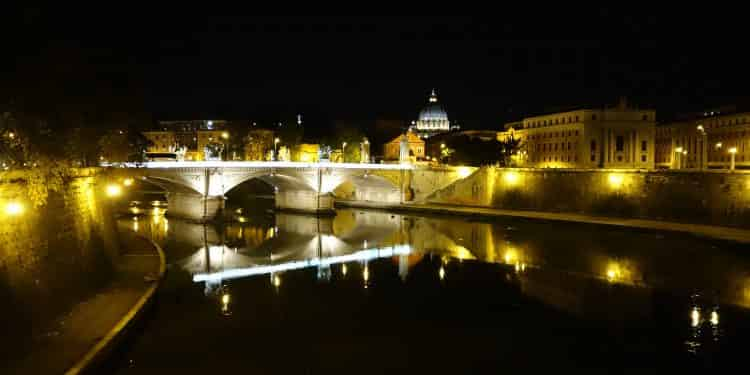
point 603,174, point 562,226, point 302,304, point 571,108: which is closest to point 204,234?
point 302,304

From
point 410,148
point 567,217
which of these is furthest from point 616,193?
point 410,148

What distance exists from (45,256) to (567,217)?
34.8 metres

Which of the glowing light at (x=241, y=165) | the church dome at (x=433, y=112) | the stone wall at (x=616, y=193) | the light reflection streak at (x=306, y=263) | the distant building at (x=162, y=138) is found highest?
the church dome at (x=433, y=112)

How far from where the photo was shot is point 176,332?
17062 mm

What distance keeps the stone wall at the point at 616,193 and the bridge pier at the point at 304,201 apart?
973cm

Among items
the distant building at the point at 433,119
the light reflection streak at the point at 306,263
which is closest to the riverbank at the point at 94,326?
the light reflection streak at the point at 306,263

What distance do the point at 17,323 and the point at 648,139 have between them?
221 ft

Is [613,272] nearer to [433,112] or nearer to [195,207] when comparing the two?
[195,207]

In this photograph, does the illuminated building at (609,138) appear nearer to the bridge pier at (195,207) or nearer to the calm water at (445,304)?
→ the calm water at (445,304)

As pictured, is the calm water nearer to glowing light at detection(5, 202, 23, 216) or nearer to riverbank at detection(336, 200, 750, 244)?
riverbank at detection(336, 200, 750, 244)

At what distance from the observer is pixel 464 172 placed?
177ft

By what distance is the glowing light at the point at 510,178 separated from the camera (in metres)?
51.2

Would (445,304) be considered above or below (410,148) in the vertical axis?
below

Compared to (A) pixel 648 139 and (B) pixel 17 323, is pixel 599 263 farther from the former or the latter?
(A) pixel 648 139
